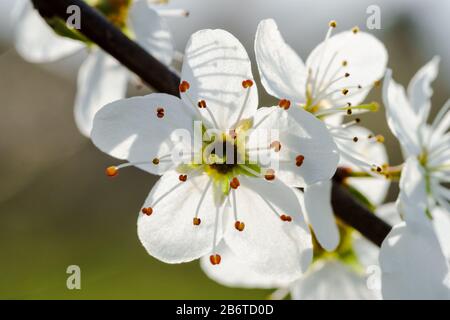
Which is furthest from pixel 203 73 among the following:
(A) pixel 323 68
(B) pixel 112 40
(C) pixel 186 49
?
(A) pixel 323 68

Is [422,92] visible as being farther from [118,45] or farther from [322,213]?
[118,45]

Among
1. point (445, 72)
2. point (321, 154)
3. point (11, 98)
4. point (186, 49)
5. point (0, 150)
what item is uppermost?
point (186, 49)

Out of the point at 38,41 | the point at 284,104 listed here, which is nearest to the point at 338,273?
the point at 284,104

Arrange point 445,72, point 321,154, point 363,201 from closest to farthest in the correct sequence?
point 321,154
point 363,201
point 445,72

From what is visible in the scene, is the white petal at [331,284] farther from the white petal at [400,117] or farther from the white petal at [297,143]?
the white petal at [297,143]

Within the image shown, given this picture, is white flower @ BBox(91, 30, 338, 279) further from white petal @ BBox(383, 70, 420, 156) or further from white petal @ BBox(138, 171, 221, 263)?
white petal @ BBox(383, 70, 420, 156)

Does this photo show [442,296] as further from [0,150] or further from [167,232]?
[0,150]

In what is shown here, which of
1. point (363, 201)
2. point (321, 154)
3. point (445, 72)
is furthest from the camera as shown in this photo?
point (445, 72)
